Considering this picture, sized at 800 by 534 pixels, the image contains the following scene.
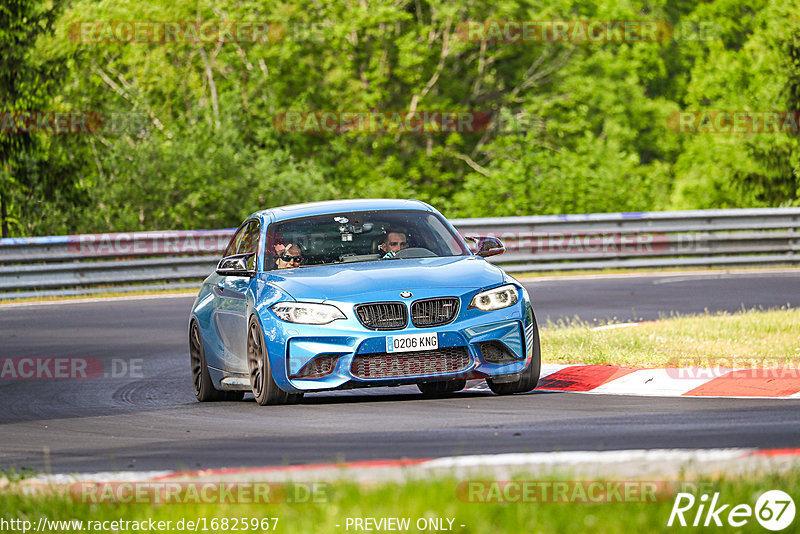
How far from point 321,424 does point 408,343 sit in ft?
3.36

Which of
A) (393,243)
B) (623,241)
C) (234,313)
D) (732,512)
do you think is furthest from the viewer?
(623,241)

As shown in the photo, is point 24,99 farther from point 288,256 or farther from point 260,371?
point 260,371

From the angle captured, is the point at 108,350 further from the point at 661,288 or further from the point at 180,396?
the point at 661,288

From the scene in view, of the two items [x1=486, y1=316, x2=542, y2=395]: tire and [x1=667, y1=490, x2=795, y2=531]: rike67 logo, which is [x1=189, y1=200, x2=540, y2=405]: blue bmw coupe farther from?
[x1=667, y1=490, x2=795, y2=531]: rike67 logo

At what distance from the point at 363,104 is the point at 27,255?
73.2 feet

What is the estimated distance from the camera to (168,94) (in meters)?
41.3

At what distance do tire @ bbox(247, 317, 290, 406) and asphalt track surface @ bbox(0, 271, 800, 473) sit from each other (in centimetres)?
8

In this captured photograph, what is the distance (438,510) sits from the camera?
16.8 feet

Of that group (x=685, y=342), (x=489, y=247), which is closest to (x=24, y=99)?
(x=685, y=342)

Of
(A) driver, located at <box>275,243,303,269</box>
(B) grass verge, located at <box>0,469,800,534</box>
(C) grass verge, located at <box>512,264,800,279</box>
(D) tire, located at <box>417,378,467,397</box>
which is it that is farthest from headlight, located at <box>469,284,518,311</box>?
(C) grass verge, located at <box>512,264,800,279</box>

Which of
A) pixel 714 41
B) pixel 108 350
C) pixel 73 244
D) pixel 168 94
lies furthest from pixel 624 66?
pixel 108 350

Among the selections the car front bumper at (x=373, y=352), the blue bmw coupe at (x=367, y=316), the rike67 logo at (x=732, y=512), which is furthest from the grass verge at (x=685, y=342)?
the rike67 logo at (x=732, y=512)

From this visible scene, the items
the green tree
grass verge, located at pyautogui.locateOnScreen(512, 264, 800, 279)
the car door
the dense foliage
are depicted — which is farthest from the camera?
the dense foliage

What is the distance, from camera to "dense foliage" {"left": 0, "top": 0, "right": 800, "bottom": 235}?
30.2m
